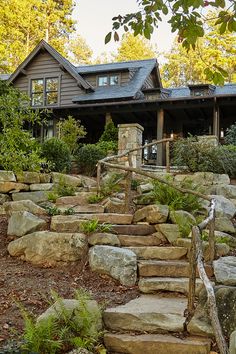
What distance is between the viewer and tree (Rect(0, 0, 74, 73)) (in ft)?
87.6

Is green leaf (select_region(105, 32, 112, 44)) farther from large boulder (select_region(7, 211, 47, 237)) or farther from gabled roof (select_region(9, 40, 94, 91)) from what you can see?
gabled roof (select_region(9, 40, 94, 91))

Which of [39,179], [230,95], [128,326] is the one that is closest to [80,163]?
[39,179]

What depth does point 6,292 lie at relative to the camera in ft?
14.6

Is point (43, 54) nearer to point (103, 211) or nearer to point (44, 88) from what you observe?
point (44, 88)

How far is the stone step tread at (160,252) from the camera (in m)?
5.44

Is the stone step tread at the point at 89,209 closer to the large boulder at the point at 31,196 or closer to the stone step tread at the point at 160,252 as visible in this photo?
the stone step tread at the point at 160,252

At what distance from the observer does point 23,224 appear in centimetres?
604

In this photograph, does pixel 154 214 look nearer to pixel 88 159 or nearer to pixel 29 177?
pixel 29 177

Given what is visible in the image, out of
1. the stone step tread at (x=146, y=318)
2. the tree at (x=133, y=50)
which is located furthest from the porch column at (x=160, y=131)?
the tree at (x=133, y=50)

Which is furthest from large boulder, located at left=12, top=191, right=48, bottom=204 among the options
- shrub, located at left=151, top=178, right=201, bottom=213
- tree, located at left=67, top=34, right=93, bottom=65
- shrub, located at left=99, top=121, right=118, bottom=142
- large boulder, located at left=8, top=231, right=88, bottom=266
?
tree, located at left=67, top=34, right=93, bottom=65

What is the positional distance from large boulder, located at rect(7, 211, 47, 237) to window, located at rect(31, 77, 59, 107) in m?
14.5

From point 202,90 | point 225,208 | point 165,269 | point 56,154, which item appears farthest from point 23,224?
point 202,90

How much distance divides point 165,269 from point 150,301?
30.5 inches

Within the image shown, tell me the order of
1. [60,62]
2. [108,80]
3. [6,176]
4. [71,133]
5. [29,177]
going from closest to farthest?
[6,176] < [29,177] < [71,133] < [60,62] < [108,80]
